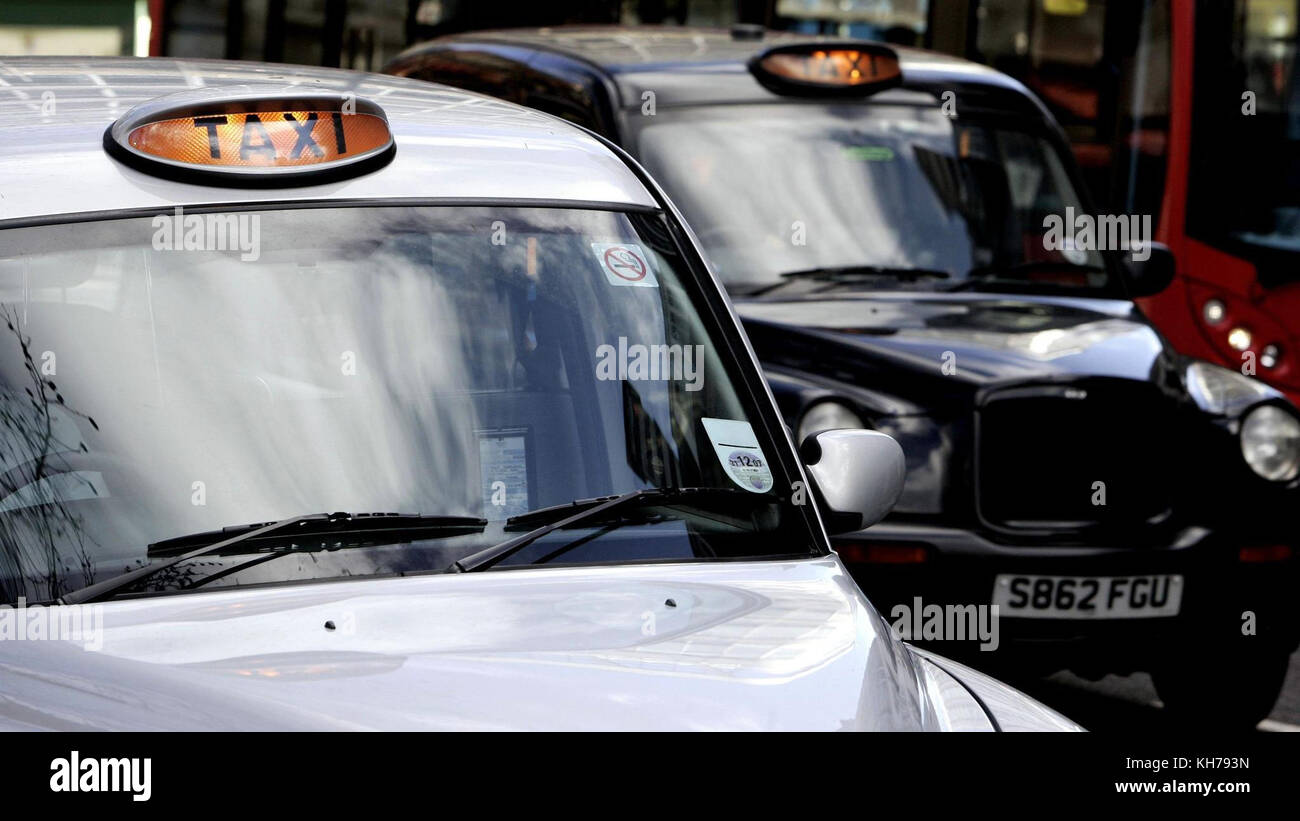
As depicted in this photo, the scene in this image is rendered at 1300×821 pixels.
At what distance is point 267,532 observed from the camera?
109 inches

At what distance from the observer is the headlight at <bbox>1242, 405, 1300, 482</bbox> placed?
6.32m

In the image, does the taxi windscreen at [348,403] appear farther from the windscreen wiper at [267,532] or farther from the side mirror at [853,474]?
the side mirror at [853,474]

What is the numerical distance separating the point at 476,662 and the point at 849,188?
15.5 feet

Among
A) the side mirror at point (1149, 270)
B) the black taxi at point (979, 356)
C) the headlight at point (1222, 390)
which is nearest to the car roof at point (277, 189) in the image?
the black taxi at point (979, 356)

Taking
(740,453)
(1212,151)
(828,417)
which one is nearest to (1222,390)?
(828,417)

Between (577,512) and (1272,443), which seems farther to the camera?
(1272,443)

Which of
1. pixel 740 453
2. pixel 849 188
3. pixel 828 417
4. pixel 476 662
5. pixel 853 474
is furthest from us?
pixel 849 188

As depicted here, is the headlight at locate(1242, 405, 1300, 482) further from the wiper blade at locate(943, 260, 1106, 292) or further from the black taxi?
the wiper blade at locate(943, 260, 1106, 292)

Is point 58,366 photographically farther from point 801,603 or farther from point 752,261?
point 752,261

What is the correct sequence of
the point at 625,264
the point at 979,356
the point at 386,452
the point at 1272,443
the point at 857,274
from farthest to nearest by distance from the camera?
the point at 857,274 < the point at 1272,443 < the point at 979,356 < the point at 625,264 < the point at 386,452

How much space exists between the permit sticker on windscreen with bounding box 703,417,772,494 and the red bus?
24.5ft

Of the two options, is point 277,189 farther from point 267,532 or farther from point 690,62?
point 690,62

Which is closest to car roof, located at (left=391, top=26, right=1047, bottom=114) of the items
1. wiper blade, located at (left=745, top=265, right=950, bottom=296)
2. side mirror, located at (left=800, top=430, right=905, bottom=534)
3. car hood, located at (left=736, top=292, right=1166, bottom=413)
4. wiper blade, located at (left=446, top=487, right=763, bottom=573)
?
wiper blade, located at (left=745, top=265, right=950, bottom=296)

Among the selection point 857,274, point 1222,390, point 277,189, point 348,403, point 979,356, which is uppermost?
point 277,189
